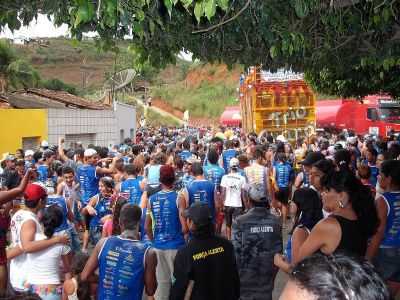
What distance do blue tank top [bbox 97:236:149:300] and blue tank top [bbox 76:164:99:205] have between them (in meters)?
6.12

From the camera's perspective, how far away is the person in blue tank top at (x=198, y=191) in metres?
8.02

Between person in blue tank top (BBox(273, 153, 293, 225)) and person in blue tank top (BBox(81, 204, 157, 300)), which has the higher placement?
person in blue tank top (BBox(273, 153, 293, 225))

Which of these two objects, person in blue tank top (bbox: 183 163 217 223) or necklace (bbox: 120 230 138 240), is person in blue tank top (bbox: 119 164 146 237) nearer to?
person in blue tank top (bbox: 183 163 217 223)

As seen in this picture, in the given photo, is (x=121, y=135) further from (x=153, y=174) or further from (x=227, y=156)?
(x=153, y=174)

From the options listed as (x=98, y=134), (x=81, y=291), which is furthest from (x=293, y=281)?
(x=98, y=134)

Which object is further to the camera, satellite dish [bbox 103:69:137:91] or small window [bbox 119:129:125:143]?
satellite dish [bbox 103:69:137:91]

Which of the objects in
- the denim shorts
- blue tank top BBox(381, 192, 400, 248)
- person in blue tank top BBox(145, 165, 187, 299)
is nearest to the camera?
the denim shorts

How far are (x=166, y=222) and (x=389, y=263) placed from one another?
2.63m

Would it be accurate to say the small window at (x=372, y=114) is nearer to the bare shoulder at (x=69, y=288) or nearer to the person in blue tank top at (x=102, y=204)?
the person in blue tank top at (x=102, y=204)

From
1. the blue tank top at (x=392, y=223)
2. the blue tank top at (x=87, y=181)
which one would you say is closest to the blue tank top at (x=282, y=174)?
the blue tank top at (x=87, y=181)

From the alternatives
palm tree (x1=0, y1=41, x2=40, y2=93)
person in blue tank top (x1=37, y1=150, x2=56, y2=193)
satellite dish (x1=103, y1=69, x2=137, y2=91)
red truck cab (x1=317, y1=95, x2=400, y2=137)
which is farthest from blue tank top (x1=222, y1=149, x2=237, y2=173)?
palm tree (x1=0, y1=41, x2=40, y2=93)

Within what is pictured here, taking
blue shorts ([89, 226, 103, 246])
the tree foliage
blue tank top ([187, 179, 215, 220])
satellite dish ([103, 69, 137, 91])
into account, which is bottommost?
blue shorts ([89, 226, 103, 246])

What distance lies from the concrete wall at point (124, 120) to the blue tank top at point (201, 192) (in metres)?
17.3

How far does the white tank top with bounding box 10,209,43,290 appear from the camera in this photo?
4980mm
